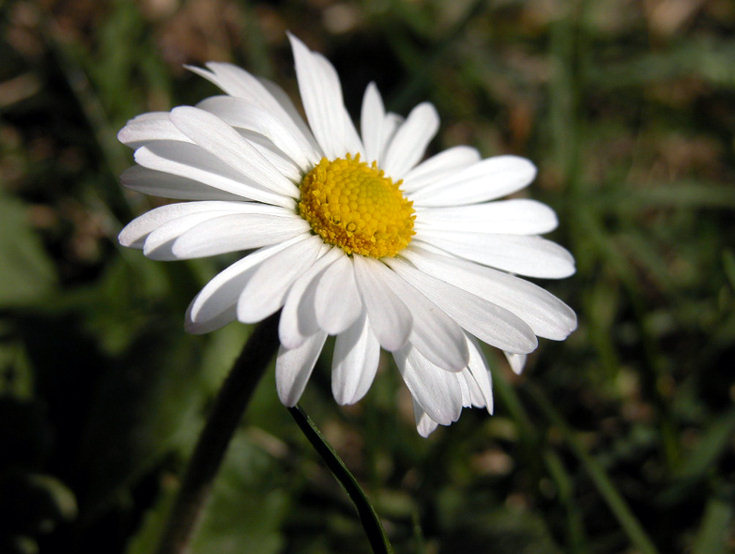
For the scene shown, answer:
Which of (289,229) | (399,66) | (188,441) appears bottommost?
(188,441)

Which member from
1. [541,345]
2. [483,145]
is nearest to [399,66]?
[483,145]

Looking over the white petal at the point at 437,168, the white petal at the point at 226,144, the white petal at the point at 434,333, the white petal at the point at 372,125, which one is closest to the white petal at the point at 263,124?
the white petal at the point at 226,144

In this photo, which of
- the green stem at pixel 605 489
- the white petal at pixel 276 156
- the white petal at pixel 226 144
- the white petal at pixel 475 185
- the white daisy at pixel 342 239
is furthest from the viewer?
the green stem at pixel 605 489

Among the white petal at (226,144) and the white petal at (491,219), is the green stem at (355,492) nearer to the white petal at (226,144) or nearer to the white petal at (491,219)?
the white petal at (226,144)

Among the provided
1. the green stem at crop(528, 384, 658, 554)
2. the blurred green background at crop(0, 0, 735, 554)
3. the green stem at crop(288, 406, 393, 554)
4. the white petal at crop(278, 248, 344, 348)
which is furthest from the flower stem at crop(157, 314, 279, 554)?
the green stem at crop(528, 384, 658, 554)

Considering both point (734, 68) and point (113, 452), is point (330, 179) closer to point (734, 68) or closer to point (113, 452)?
point (113, 452)

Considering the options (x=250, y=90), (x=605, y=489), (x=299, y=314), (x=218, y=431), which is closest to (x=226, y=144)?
(x=250, y=90)
